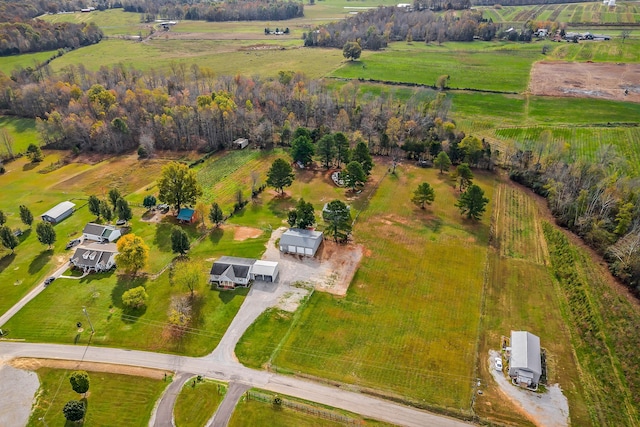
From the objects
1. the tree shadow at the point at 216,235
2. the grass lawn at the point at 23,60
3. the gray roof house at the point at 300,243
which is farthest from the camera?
the grass lawn at the point at 23,60

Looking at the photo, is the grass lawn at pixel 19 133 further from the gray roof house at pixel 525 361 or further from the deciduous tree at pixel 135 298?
the gray roof house at pixel 525 361

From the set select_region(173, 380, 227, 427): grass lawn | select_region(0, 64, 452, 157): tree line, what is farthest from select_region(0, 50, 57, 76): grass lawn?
select_region(173, 380, 227, 427): grass lawn

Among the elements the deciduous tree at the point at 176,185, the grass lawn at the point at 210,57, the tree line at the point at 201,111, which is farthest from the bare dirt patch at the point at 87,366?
the grass lawn at the point at 210,57

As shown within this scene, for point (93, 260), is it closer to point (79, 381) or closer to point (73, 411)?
point (79, 381)

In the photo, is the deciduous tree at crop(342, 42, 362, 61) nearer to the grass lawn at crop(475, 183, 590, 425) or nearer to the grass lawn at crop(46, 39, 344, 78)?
the grass lawn at crop(46, 39, 344, 78)

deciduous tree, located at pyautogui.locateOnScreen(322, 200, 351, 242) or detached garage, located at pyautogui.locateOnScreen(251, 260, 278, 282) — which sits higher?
deciduous tree, located at pyautogui.locateOnScreen(322, 200, 351, 242)

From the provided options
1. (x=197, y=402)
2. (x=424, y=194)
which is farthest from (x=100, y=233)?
(x=424, y=194)
